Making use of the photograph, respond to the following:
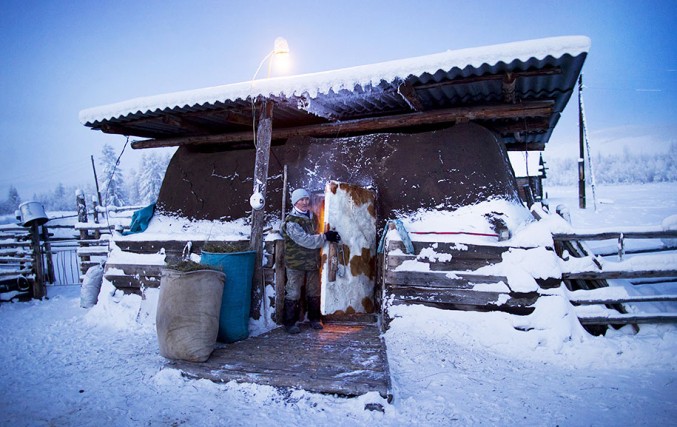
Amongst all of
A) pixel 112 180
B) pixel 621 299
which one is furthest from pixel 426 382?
pixel 112 180

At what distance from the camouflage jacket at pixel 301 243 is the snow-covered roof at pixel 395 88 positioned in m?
1.67

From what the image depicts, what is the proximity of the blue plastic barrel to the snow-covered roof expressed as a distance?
2168mm

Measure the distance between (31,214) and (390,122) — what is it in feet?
27.2

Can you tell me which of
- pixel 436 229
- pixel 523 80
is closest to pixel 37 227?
pixel 436 229

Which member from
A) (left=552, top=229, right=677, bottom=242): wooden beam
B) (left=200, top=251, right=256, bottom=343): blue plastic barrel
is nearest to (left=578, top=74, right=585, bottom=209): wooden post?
(left=552, top=229, right=677, bottom=242): wooden beam

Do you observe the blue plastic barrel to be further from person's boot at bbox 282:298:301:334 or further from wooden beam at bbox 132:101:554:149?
wooden beam at bbox 132:101:554:149

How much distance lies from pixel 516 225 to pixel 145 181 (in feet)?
140

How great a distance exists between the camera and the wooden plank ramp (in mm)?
3373

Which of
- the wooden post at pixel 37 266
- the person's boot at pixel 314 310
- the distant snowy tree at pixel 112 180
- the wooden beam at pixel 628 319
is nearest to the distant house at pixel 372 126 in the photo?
the person's boot at pixel 314 310

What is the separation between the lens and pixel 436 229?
17.8 feet

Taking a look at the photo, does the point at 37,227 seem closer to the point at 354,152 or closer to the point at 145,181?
the point at 354,152

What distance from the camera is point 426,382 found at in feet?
11.7

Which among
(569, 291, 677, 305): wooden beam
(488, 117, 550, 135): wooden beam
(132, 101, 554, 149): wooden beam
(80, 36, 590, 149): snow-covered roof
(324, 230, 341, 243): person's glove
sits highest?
(80, 36, 590, 149): snow-covered roof

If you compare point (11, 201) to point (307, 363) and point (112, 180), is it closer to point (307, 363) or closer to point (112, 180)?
point (112, 180)
